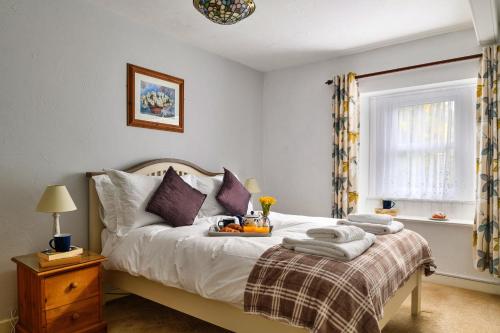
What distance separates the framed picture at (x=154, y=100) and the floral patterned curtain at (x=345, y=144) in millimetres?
1890

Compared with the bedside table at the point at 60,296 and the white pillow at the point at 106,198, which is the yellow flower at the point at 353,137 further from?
the bedside table at the point at 60,296

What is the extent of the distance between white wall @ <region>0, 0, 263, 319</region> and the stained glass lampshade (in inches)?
54.9

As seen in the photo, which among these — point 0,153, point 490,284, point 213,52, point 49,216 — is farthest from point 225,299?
point 213,52

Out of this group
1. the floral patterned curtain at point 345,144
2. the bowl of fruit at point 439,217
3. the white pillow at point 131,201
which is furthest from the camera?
the floral patterned curtain at point 345,144

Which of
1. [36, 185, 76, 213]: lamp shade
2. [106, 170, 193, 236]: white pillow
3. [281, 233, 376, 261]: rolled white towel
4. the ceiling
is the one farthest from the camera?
the ceiling

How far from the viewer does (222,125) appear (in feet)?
14.3

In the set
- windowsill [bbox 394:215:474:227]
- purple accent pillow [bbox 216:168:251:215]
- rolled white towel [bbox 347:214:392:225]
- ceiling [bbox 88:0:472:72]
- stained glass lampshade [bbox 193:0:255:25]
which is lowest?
windowsill [bbox 394:215:474:227]

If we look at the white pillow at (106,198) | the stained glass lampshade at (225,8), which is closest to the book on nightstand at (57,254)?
the white pillow at (106,198)

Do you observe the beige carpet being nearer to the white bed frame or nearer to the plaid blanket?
the white bed frame

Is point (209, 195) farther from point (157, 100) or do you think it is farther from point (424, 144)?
point (424, 144)

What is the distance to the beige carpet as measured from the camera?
2539 mm

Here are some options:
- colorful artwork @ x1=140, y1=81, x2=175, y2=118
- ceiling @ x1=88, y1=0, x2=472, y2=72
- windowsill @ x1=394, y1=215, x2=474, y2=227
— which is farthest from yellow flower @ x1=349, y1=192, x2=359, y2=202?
colorful artwork @ x1=140, y1=81, x2=175, y2=118

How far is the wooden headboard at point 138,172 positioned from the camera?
2.87 metres

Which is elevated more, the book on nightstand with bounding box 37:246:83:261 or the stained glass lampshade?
the stained glass lampshade
